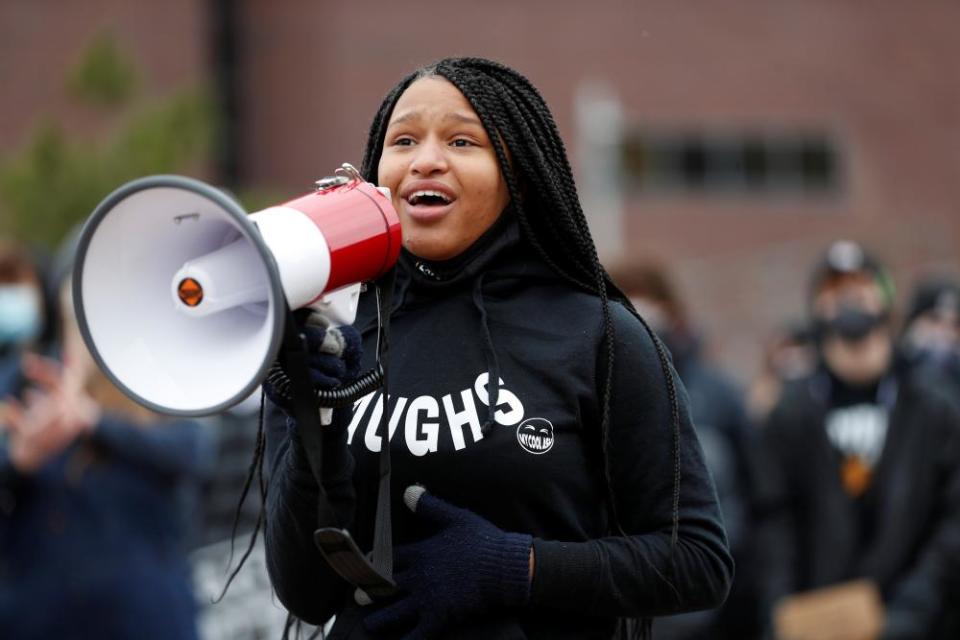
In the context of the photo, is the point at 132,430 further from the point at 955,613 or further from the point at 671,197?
the point at 671,197

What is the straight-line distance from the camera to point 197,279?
2529 mm

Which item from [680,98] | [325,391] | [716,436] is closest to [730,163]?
[680,98]

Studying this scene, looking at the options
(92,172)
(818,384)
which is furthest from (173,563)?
(92,172)

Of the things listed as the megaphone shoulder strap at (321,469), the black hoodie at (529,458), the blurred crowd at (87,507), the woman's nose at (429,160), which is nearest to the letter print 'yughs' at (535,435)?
the black hoodie at (529,458)

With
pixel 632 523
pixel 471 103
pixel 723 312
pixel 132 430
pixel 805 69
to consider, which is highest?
pixel 471 103

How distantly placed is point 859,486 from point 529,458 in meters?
4.09

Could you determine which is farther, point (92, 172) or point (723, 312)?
point (723, 312)

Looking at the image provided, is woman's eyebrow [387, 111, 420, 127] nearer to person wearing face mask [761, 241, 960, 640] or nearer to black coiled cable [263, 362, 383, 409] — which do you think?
black coiled cable [263, 362, 383, 409]

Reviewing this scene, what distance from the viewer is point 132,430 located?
588 centimetres

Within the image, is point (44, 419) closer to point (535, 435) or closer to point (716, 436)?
point (716, 436)

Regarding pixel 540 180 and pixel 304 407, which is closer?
pixel 304 407

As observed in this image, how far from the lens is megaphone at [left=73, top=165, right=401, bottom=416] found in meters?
2.45

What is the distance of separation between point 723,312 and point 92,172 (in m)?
12.4

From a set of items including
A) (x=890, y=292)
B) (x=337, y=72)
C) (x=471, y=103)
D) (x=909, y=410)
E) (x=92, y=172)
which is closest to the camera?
(x=471, y=103)
